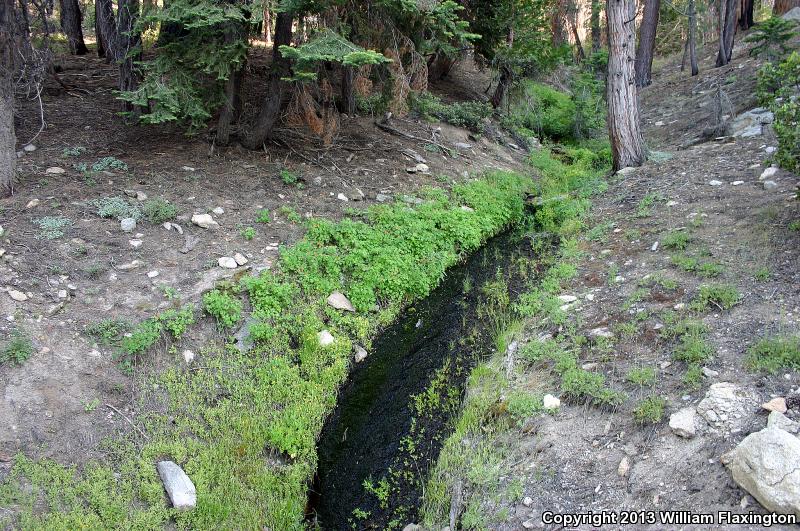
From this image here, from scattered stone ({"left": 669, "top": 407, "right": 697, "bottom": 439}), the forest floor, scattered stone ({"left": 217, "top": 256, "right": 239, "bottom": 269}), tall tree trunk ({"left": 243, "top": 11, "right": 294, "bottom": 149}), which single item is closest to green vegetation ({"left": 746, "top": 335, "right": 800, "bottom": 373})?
the forest floor

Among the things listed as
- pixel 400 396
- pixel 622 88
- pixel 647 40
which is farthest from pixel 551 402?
pixel 647 40

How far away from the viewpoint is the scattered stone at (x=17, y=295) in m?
5.48

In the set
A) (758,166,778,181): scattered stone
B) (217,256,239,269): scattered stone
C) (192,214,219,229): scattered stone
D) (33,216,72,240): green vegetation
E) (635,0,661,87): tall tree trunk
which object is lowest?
(217,256,239,269): scattered stone

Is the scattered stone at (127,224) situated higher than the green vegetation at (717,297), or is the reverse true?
the scattered stone at (127,224)

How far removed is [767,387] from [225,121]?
735 cm

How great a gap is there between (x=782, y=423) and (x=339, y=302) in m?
4.39

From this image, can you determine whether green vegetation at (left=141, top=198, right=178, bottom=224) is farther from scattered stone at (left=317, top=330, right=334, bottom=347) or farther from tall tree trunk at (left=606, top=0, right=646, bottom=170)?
tall tree trunk at (left=606, top=0, right=646, bottom=170)

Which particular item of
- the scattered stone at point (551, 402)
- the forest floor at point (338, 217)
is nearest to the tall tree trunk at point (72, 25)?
the forest floor at point (338, 217)

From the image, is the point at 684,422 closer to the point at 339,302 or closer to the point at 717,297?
the point at 717,297

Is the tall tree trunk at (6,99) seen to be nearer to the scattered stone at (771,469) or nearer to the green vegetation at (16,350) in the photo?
the green vegetation at (16,350)

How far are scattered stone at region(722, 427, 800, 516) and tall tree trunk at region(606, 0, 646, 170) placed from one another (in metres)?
7.80

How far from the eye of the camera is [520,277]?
7.82m

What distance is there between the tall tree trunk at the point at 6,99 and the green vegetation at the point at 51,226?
74cm

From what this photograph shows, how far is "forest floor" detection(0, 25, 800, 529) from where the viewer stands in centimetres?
430
